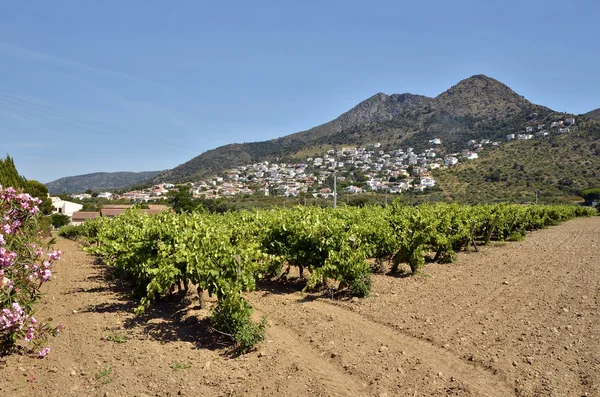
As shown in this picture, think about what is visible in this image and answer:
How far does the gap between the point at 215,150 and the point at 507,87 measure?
9992 cm

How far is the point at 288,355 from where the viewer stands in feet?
17.6

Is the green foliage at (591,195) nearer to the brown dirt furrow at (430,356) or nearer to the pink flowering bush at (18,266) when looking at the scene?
the brown dirt furrow at (430,356)

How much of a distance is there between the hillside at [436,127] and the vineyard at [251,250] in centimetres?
10063

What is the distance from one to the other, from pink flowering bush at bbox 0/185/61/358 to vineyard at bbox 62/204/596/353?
1489 mm

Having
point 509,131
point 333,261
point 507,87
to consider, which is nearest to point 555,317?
point 333,261

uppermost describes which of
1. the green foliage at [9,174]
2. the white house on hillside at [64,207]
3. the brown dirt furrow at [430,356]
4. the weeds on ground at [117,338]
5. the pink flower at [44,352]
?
the green foliage at [9,174]

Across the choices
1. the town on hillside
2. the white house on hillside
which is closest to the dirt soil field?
the white house on hillside

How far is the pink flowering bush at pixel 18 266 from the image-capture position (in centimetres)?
424

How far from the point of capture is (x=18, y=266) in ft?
14.9

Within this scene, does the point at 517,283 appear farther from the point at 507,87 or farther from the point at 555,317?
the point at 507,87

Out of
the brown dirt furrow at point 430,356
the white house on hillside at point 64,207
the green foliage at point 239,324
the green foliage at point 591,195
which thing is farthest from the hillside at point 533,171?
the white house on hillside at point 64,207

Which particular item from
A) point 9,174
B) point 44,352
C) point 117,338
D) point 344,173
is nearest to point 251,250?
point 117,338

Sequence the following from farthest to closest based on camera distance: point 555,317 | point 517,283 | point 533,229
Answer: point 533,229
point 517,283
point 555,317

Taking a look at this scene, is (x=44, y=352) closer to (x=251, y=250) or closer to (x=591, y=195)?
(x=251, y=250)
